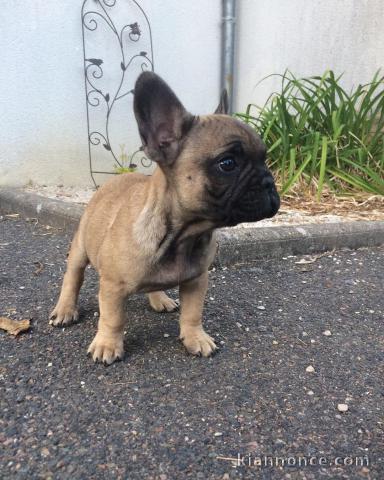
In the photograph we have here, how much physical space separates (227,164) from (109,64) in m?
4.08

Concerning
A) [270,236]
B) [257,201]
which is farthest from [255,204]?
[270,236]

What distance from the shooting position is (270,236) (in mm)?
4141

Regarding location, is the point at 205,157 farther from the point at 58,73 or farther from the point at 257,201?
the point at 58,73

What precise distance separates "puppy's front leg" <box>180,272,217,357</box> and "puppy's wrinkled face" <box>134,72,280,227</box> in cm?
50

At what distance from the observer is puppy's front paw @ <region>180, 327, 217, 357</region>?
2680 millimetres

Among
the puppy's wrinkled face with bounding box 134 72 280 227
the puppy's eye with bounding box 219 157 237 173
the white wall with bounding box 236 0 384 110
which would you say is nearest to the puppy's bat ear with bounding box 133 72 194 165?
the puppy's wrinkled face with bounding box 134 72 280 227

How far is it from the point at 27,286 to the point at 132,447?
1872mm

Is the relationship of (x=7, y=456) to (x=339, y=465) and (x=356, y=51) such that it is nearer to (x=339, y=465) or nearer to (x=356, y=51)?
(x=339, y=465)

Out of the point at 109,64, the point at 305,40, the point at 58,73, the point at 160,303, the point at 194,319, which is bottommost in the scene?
the point at 160,303

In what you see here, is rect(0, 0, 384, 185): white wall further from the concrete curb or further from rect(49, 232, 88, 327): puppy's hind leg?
rect(49, 232, 88, 327): puppy's hind leg

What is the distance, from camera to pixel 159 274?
2.41 m

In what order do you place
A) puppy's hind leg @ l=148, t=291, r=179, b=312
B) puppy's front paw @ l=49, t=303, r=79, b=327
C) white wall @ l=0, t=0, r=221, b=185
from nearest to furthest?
puppy's front paw @ l=49, t=303, r=79, b=327 → puppy's hind leg @ l=148, t=291, r=179, b=312 → white wall @ l=0, t=0, r=221, b=185

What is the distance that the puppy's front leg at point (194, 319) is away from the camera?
265 centimetres

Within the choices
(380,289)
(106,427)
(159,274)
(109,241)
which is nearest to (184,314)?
(159,274)
